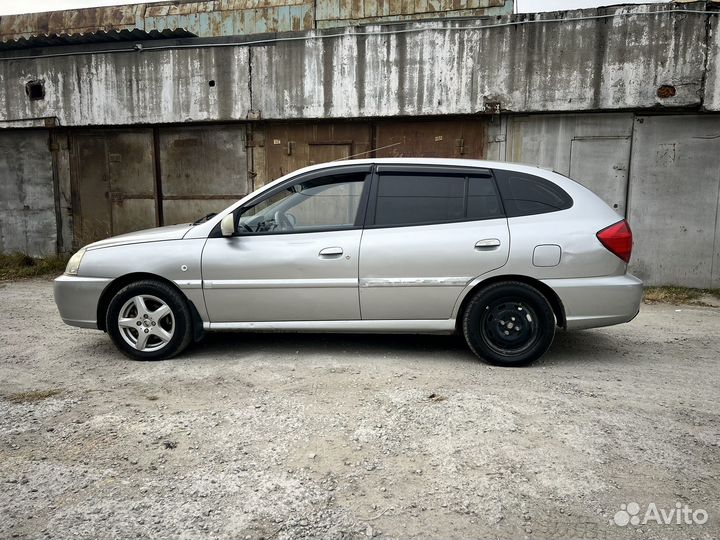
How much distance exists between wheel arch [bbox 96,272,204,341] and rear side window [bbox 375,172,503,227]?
5.46 ft

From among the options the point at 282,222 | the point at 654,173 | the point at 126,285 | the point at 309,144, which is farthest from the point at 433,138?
the point at 126,285

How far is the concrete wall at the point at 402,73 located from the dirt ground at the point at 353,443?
4481 mm

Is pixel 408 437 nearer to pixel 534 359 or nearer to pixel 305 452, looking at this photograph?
pixel 305 452

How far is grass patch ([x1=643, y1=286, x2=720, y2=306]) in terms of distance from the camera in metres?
7.46

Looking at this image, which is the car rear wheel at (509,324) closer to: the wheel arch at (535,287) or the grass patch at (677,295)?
the wheel arch at (535,287)

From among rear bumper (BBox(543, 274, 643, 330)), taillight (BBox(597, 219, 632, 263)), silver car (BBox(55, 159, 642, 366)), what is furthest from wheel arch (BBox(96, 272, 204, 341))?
taillight (BBox(597, 219, 632, 263))

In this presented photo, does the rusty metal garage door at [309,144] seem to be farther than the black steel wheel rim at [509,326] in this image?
Yes

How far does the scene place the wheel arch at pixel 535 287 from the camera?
433 cm

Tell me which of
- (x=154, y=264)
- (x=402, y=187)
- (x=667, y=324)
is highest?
(x=402, y=187)

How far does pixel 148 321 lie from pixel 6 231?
7796 millimetres

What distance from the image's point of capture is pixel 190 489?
260 cm

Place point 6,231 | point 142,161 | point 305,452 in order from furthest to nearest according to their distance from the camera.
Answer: point 6,231 → point 142,161 → point 305,452

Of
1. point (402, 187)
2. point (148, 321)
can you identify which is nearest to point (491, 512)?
point (402, 187)

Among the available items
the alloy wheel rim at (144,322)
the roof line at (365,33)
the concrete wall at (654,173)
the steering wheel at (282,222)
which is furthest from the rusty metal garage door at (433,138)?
the alloy wheel rim at (144,322)
